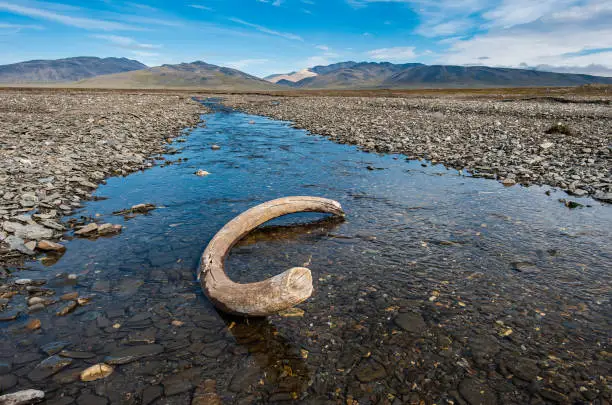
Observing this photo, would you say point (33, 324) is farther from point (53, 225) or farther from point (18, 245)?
point (53, 225)

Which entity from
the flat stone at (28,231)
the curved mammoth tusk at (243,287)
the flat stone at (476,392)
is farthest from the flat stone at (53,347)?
the flat stone at (476,392)

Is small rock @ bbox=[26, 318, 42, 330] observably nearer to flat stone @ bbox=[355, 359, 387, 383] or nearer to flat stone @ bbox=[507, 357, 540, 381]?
flat stone @ bbox=[355, 359, 387, 383]

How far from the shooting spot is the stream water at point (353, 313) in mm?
4090

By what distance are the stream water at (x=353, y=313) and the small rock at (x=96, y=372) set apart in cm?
8

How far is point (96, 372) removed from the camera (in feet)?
13.6

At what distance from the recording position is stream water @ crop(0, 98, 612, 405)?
4.09 meters

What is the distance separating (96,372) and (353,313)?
3.62 meters

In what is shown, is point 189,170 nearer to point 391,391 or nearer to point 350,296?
point 350,296

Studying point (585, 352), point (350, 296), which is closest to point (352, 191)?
point (350, 296)

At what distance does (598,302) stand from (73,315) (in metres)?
8.49

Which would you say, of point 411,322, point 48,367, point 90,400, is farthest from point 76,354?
point 411,322

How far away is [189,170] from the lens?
1465 centimetres

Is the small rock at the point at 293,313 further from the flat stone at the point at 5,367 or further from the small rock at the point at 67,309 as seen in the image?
the flat stone at the point at 5,367

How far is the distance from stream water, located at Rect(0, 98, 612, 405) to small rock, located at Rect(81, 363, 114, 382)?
0.28ft
